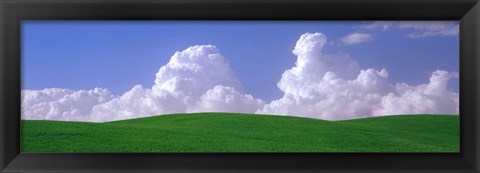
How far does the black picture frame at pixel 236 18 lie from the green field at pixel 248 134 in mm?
1833

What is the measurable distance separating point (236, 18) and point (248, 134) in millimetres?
3523

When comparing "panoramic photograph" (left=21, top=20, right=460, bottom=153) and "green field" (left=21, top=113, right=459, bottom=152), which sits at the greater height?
"panoramic photograph" (left=21, top=20, right=460, bottom=153)

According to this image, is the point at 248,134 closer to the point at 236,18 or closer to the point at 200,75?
the point at 200,75

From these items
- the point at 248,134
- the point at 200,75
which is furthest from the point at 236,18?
the point at 248,134

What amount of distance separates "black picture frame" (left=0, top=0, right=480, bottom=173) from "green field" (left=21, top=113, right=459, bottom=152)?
1.83 meters

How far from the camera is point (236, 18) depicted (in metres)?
1.61

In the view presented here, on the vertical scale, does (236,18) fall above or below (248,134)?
above

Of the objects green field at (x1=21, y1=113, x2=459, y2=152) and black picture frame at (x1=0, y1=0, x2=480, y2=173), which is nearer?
black picture frame at (x1=0, y1=0, x2=480, y2=173)

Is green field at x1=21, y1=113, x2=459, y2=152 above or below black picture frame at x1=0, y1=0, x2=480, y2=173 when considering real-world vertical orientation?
below

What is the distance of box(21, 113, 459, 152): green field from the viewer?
376 centimetres

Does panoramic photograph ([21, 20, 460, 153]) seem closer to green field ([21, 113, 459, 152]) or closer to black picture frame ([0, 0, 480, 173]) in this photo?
green field ([21, 113, 459, 152])

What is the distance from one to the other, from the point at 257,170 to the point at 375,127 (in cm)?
438

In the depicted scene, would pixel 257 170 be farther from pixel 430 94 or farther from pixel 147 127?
pixel 147 127

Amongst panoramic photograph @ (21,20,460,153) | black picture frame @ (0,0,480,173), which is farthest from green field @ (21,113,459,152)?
black picture frame @ (0,0,480,173)
